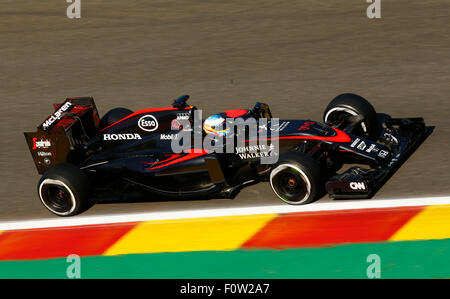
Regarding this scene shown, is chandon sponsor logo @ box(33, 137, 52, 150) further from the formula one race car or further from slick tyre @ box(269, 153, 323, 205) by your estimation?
slick tyre @ box(269, 153, 323, 205)

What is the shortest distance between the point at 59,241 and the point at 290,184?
2315 millimetres

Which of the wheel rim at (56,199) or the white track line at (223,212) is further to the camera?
the wheel rim at (56,199)

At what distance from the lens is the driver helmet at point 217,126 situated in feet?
24.4

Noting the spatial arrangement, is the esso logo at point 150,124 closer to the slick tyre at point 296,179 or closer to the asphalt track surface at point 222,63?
the asphalt track surface at point 222,63

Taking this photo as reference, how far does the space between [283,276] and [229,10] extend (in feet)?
27.9

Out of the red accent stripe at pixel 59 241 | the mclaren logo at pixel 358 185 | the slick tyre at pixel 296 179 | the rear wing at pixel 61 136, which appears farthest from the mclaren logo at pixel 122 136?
the mclaren logo at pixel 358 185

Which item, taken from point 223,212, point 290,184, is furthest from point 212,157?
point 290,184

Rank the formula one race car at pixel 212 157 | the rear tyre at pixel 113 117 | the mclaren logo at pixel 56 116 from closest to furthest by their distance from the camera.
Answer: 1. the formula one race car at pixel 212 157
2. the mclaren logo at pixel 56 116
3. the rear tyre at pixel 113 117

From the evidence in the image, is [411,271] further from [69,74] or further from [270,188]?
[69,74]

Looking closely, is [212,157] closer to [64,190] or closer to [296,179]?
[296,179]

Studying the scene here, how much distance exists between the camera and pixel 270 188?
7.62 m

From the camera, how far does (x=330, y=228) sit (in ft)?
21.4

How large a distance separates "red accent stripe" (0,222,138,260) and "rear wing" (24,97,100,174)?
1.07 meters

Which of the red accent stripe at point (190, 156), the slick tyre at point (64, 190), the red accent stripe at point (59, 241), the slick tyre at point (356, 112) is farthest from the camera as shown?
the slick tyre at point (356, 112)
